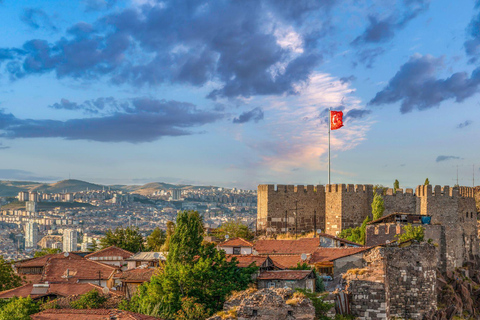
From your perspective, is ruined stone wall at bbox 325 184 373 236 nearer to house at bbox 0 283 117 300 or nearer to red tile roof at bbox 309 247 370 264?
red tile roof at bbox 309 247 370 264

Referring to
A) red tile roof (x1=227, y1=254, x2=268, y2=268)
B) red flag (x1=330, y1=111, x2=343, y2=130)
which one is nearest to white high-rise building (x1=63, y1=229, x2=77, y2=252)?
red flag (x1=330, y1=111, x2=343, y2=130)

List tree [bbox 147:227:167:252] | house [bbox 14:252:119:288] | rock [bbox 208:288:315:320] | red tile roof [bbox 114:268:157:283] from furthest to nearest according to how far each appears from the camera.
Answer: tree [bbox 147:227:167:252]
house [bbox 14:252:119:288]
red tile roof [bbox 114:268:157:283]
rock [bbox 208:288:315:320]

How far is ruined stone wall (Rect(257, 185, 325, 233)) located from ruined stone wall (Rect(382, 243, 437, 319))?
58.4 feet

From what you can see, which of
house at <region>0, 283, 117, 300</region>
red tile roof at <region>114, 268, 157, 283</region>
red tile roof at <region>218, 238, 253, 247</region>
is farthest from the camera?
red tile roof at <region>218, 238, 253, 247</region>

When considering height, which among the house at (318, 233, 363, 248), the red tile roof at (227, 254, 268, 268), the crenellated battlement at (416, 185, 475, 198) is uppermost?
the crenellated battlement at (416, 185, 475, 198)

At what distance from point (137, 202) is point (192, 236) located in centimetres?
13280

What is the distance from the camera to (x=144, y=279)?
31.8m

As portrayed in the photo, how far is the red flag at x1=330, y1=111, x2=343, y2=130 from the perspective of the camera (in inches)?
1834

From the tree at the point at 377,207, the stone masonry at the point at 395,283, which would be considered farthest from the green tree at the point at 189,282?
the tree at the point at 377,207

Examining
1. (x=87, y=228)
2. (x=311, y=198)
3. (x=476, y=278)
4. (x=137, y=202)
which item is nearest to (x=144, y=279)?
(x=311, y=198)

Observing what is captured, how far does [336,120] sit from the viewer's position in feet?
153

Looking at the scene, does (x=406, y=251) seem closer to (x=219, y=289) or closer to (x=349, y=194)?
(x=219, y=289)

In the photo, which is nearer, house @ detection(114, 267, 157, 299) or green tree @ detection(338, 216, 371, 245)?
house @ detection(114, 267, 157, 299)

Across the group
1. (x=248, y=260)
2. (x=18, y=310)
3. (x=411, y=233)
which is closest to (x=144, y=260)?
(x=248, y=260)
